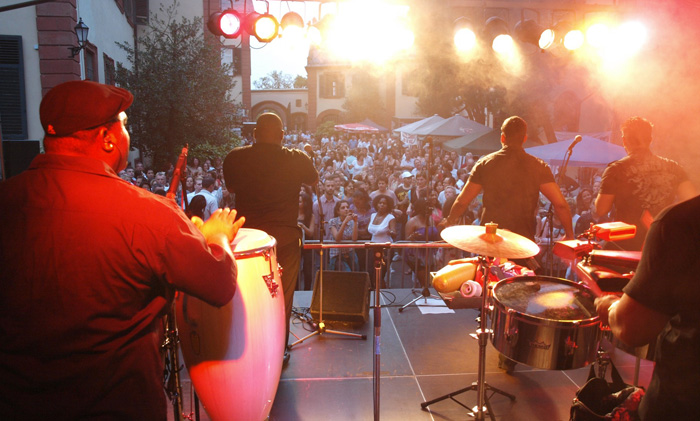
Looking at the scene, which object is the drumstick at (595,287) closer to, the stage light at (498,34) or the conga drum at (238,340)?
the conga drum at (238,340)

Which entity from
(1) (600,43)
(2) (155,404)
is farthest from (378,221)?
(2) (155,404)

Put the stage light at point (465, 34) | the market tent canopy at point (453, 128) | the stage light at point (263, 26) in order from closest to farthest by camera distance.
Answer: the stage light at point (263, 26), the stage light at point (465, 34), the market tent canopy at point (453, 128)

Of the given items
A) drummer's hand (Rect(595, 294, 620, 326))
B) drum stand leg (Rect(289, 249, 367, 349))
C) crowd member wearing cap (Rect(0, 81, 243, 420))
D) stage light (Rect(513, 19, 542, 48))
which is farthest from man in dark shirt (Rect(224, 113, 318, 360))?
stage light (Rect(513, 19, 542, 48))

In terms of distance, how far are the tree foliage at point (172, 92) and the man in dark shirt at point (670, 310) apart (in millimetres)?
12304

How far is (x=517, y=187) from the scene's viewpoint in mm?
3832

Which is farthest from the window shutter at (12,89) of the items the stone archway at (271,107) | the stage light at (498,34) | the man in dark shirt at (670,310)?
the stone archway at (271,107)

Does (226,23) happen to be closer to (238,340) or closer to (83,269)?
(238,340)

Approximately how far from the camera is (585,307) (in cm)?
262

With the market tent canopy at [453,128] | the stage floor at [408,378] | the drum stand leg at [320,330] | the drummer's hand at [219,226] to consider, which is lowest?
the stage floor at [408,378]

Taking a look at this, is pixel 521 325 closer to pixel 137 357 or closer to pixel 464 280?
pixel 464 280

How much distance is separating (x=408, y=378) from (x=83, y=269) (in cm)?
274

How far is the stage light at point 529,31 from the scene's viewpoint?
6.73 metres

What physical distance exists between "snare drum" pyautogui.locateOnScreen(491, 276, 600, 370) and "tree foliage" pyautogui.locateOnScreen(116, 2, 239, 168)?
37.0 feet

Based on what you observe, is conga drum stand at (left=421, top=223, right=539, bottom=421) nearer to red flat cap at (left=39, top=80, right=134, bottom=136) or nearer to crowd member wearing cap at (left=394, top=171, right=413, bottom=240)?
red flat cap at (left=39, top=80, right=134, bottom=136)
